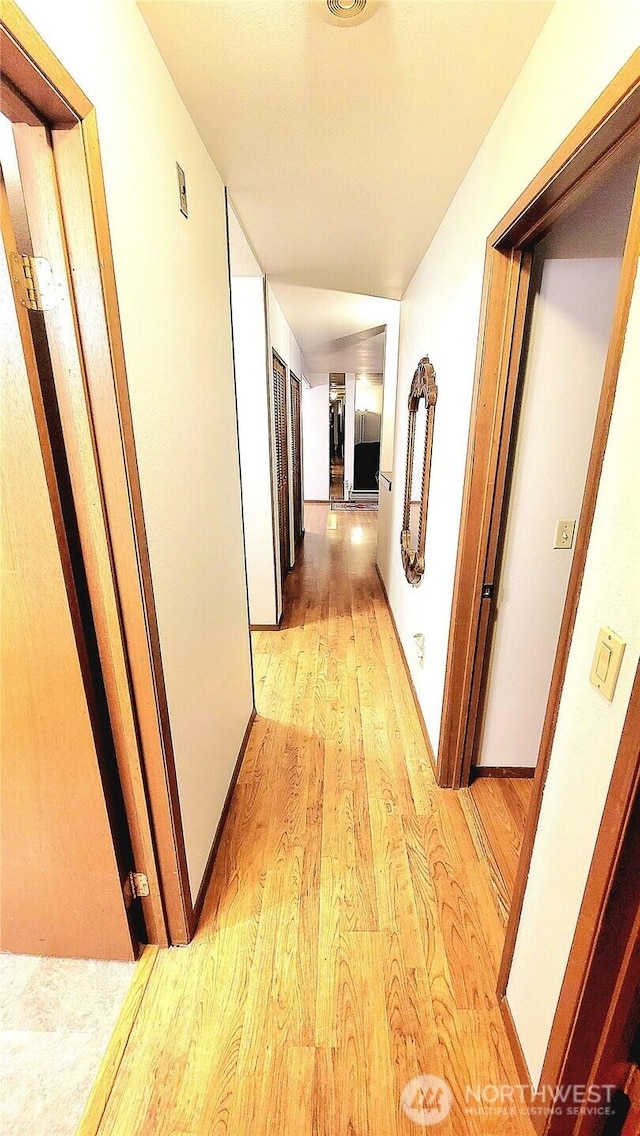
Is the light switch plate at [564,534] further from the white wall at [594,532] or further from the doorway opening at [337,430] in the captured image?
the doorway opening at [337,430]

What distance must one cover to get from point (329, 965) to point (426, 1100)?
1.12 ft

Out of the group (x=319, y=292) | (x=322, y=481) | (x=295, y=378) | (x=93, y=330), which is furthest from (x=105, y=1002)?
(x=322, y=481)

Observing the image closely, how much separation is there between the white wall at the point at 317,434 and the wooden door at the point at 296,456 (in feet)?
8.52

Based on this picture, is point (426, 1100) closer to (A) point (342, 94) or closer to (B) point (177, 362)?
(B) point (177, 362)

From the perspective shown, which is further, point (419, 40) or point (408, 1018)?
point (408, 1018)

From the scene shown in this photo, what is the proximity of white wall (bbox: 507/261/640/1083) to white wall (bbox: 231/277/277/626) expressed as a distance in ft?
6.53

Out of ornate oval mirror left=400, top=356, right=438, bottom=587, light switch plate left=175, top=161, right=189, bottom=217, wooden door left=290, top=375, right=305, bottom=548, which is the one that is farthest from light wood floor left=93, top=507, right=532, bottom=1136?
wooden door left=290, top=375, right=305, bottom=548

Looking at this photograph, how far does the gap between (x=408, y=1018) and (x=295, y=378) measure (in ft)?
15.7

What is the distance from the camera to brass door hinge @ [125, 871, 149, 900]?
3.99ft

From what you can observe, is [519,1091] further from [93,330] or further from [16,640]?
[93,330]

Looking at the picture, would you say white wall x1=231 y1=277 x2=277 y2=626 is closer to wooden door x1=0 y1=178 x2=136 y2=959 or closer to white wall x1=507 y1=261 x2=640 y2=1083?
wooden door x1=0 y1=178 x2=136 y2=959

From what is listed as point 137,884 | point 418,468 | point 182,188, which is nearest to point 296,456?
point 418,468

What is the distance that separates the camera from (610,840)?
720mm

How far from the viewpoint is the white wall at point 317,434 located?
7.87 meters
